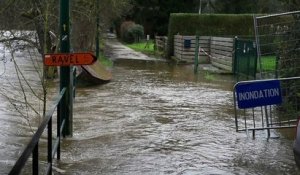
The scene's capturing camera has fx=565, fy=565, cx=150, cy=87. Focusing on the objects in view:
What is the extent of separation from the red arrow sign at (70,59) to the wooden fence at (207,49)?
53.6ft

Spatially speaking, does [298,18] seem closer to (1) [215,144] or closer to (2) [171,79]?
(1) [215,144]

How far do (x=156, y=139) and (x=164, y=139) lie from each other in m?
0.13

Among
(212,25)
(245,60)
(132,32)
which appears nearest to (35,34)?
(245,60)

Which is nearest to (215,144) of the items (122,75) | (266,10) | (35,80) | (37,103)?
(37,103)

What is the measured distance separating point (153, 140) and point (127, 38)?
49980 millimetres

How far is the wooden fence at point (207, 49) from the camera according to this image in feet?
83.2

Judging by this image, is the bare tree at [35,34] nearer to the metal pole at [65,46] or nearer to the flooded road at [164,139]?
the metal pole at [65,46]

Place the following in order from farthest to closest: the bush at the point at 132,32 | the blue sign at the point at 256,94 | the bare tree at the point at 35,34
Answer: the bush at the point at 132,32 < the bare tree at the point at 35,34 < the blue sign at the point at 256,94

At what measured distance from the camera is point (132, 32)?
57.4 meters

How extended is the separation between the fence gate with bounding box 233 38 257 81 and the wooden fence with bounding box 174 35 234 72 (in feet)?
13.1

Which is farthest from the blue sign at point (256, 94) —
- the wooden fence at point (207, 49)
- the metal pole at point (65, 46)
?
the wooden fence at point (207, 49)

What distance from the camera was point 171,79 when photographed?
2067cm

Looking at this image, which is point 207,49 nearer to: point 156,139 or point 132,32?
point 156,139

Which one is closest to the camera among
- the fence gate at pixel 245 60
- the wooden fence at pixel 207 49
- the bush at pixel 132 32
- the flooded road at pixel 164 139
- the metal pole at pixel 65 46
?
the flooded road at pixel 164 139
